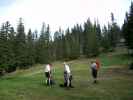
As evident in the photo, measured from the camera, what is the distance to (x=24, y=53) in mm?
84438

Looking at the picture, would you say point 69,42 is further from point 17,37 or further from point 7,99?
point 7,99

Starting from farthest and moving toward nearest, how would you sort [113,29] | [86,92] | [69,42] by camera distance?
1. [113,29]
2. [69,42]
3. [86,92]

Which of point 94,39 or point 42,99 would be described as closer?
point 42,99

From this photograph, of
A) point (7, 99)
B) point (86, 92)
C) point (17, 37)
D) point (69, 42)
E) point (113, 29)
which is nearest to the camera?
point (7, 99)

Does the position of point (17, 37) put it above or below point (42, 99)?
above

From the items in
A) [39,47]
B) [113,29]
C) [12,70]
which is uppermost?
[113,29]

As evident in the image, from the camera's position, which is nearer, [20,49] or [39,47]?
[20,49]

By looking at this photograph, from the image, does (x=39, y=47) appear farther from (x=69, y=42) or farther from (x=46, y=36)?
(x=46, y=36)

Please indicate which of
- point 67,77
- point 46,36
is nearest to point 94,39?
point 46,36

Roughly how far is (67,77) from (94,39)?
81.0 m

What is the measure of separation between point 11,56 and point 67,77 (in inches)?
1906

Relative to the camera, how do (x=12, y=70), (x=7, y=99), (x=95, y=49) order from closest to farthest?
(x=7, y=99)
(x=12, y=70)
(x=95, y=49)

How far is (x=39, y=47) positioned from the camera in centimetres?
10556

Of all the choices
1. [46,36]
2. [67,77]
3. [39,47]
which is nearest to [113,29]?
[46,36]
